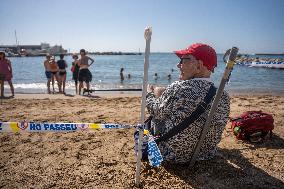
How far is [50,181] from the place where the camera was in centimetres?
338

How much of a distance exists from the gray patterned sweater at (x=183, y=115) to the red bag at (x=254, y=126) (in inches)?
53.5

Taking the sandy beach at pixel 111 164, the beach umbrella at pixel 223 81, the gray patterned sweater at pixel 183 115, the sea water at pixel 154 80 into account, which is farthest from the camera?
the sea water at pixel 154 80

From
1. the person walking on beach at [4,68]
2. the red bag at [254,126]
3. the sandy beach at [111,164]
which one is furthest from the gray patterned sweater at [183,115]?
the person walking on beach at [4,68]

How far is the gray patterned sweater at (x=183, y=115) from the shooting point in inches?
123

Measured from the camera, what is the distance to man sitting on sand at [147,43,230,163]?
3.12 meters

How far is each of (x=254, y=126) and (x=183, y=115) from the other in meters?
2.19

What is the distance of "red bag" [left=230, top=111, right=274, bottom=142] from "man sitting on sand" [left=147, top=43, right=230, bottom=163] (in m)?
1.47

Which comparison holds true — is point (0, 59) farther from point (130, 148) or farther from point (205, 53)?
point (205, 53)

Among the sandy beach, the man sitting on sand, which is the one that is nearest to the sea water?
the sandy beach

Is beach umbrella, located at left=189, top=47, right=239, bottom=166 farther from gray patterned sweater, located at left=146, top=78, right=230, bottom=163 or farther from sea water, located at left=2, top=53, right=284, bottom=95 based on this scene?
sea water, located at left=2, top=53, right=284, bottom=95

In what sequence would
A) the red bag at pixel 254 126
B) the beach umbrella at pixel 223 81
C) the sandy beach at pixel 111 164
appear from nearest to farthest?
the beach umbrella at pixel 223 81 → the sandy beach at pixel 111 164 → the red bag at pixel 254 126

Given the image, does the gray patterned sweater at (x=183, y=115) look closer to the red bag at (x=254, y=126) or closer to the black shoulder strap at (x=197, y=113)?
the black shoulder strap at (x=197, y=113)

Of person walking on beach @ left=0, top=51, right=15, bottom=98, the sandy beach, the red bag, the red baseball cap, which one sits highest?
the red baseball cap

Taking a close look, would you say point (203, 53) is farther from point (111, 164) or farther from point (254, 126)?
point (254, 126)
